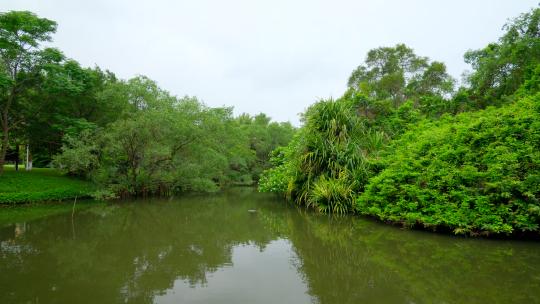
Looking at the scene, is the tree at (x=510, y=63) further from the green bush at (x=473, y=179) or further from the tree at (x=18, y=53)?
the tree at (x=18, y=53)

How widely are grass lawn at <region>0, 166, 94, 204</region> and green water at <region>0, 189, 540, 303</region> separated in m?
5.83

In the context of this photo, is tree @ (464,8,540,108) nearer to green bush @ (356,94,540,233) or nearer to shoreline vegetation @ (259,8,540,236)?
shoreline vegetation @ (259,8,540,236)

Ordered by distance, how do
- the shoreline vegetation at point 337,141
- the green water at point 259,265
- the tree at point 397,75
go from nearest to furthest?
the green water at point 259,265 < the shoreline vegetation at point 337,141 < the tree at point 397,75

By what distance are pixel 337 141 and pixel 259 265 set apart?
23.1 ft

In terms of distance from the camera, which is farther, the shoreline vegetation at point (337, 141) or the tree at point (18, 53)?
the tree at point (18, 53)

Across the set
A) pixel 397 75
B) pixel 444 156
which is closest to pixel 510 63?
pixel 444 156

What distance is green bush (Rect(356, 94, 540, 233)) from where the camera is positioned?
21.7 ft

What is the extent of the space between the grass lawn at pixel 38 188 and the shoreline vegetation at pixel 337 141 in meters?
0.06

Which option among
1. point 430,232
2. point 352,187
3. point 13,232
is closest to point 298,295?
point 430,232

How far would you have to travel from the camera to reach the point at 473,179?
7219 mm

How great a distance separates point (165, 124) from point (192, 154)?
8.78ft

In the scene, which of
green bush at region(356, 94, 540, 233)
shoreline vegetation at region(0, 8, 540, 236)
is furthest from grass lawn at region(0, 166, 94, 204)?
green bush at region(356, 94, 540, 233)

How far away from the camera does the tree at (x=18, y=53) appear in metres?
13.6

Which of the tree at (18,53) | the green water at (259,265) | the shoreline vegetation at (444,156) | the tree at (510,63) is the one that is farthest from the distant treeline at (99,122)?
the tree at (510,63)
